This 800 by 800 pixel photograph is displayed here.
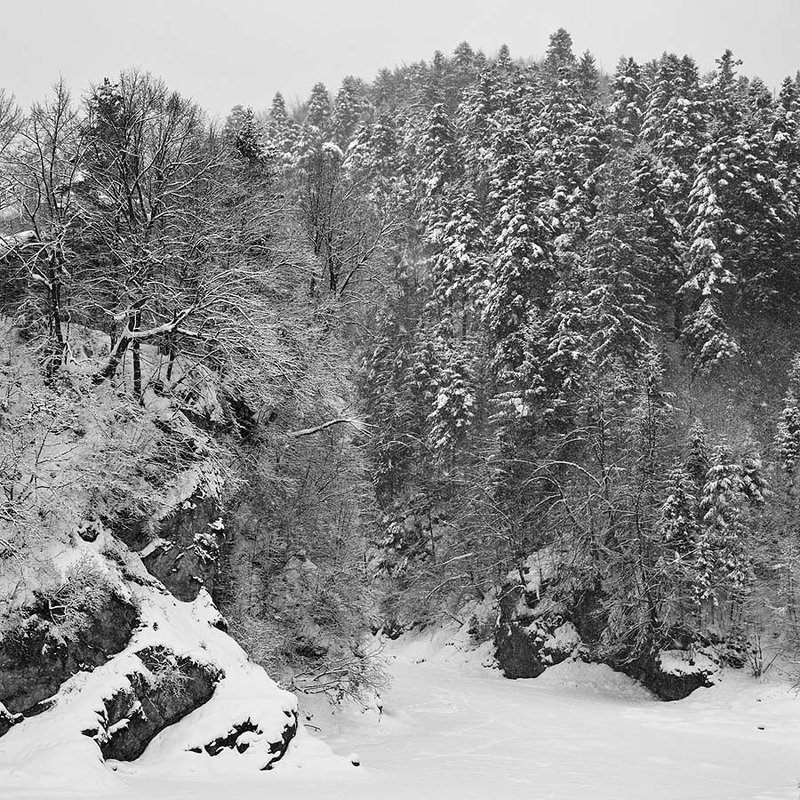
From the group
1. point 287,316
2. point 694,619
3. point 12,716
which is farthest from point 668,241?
point 12,716

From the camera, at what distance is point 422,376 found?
127 feet

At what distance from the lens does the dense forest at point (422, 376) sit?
1527 centimetres

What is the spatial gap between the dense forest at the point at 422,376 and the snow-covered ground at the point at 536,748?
61.0 inches

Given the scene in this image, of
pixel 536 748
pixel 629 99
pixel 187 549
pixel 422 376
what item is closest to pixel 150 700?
pixel 187 549

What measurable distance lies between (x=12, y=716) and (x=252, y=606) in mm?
8284

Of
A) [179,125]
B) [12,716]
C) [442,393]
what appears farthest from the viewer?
[442,393]

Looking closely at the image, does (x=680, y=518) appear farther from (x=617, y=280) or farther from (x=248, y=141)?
(x=248, y=141)

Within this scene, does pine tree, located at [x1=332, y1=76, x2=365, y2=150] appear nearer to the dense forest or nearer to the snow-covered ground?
the dense forest

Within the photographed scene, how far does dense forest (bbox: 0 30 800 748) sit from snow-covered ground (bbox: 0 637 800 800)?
1.55m

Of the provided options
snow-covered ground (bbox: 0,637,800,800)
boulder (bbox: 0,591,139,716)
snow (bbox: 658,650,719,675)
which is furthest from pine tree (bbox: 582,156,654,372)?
boulder (bbox: 0,591,139,716)

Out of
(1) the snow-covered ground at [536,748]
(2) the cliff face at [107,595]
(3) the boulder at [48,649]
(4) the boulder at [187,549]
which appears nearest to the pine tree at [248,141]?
(2) the cliff face at [107,595]

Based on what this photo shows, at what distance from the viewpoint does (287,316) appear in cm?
2147

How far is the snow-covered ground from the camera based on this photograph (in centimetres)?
1158

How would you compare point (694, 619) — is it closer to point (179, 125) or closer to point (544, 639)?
point (544, 639)
